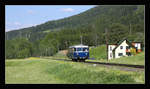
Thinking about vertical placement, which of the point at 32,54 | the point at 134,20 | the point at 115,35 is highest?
the point at 134,20

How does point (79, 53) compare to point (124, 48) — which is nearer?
point (79, 53)

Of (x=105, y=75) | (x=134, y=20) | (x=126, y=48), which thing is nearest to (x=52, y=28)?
(x=134, y=20)

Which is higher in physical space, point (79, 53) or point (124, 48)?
point (124, 48)

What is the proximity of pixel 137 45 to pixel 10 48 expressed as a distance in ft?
149

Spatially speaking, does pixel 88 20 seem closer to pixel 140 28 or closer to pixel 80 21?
pixel 80 21

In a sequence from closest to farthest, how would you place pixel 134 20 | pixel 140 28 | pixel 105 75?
pixel 105 75
pixel 140 28
pixel 134 20

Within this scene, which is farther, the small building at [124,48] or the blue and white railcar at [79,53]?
the small building at [124,48]

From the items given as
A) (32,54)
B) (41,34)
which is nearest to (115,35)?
(32,54)

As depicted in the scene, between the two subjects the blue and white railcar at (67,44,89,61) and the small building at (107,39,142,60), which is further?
the small building at (107,39,142,60)

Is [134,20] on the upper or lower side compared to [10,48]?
upper
